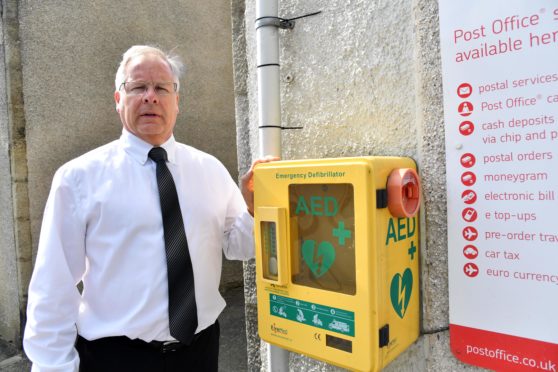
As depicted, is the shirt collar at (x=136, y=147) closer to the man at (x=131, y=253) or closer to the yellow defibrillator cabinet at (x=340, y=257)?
the man at (x=131, y=253)

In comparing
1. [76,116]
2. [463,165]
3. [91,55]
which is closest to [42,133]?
[76,116]

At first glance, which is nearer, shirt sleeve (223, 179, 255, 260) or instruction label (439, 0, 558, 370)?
instruction label (439, 0, 558, 370)

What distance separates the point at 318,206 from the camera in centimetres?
140

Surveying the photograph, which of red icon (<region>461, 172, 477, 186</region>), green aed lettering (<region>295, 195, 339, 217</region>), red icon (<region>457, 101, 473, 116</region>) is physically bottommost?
green aed lettering (<region>295, 195, 339, 217</region>)

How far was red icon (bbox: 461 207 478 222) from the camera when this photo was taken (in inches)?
51.4

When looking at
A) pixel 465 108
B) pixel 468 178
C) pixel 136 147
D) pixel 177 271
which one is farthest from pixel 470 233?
pixel 136 147

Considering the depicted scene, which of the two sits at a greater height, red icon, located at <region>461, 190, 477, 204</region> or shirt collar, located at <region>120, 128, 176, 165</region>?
shirt collar, located at <region>120, 128, 176, 165</region>

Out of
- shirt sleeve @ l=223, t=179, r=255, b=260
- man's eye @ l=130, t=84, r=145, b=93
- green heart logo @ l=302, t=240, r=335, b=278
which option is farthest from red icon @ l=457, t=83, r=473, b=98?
man's eye @ l=130, t=84, r=145, b=93

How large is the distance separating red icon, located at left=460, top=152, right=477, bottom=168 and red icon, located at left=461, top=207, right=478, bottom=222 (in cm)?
14

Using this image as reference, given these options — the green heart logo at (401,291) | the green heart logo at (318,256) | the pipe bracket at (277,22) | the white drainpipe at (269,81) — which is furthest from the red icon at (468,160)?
the pipe bracket at (277,22)

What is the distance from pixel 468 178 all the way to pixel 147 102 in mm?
1276

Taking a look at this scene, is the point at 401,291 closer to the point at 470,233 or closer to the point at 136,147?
the point at 470,233

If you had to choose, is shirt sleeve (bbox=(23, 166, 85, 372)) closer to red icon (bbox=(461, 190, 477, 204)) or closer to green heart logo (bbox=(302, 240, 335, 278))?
green heart logo (bbox=(302, 240, 335, 278))

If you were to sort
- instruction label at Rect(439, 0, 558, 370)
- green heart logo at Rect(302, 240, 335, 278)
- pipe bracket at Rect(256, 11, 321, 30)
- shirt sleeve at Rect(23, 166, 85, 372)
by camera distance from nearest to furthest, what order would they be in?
1. instruction label at Rect(439, 0, 558, 370)
2. green heart logo at Rect(302, 240, 335, 278)
3. shirt sleeve at Rect(23, 166, 85, 372)
4. pipe bracket at Rect(256, 11, 321, 30)
